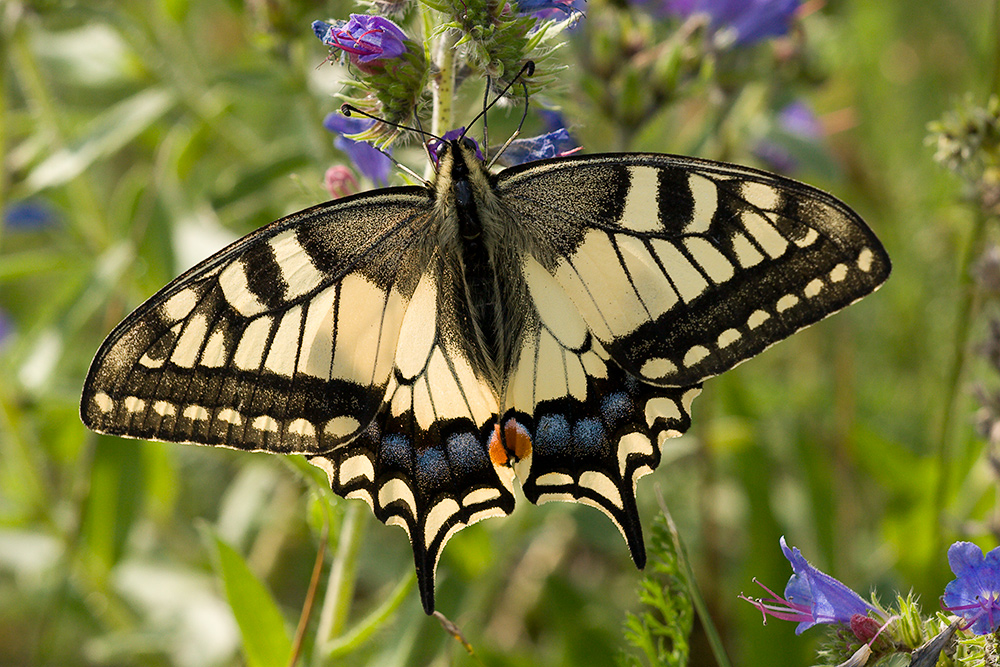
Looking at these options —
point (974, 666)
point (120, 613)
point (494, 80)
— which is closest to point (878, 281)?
point (974, 666)

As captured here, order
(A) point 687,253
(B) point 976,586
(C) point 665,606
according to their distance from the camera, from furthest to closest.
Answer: (A) point 687,253, (C) point 665,606, (B) point 976,586

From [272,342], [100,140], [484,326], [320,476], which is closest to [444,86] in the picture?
[484,326]

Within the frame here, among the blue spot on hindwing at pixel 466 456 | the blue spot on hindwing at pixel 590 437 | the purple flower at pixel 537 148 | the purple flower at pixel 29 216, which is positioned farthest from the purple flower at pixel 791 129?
the purple flower at pixel 29 216

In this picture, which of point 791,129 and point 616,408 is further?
point 791,129

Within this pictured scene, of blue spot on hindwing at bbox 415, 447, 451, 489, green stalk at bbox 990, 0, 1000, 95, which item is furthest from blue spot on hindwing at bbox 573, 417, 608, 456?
green stalk at bbox 990, 0, 1000, 95

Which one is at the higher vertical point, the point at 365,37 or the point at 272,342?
the point at 365,37

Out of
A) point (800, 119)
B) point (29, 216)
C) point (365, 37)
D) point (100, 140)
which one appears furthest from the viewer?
point (29, 216)

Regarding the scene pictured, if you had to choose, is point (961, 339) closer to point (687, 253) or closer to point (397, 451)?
point (687, 253)
